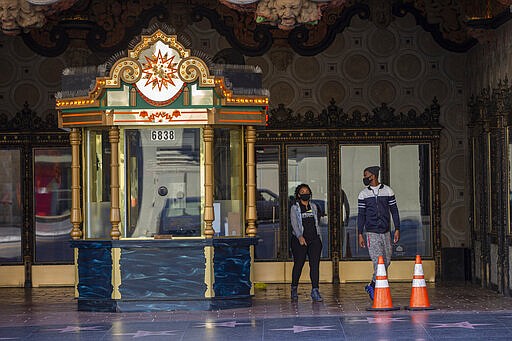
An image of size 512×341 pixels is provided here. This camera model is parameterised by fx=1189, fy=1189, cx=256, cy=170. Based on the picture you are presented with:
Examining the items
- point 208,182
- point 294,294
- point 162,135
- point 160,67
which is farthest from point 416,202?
point 160,67

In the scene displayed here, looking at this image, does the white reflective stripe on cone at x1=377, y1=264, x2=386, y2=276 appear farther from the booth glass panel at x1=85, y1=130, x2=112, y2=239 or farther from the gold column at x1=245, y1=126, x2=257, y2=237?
the booth glass panel at x1=85, y1=130, x2=112, y2=239

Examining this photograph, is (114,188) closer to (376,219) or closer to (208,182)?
(208,182)

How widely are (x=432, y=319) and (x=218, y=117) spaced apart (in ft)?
13.2

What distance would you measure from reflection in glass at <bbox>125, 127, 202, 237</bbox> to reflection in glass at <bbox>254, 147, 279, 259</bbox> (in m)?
4.29

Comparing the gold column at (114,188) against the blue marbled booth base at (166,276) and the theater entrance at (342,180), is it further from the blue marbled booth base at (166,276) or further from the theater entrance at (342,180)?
the theater entrance at (342,180)

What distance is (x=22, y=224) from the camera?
20406mm

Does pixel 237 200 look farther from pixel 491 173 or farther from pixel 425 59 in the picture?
pixel 425 59

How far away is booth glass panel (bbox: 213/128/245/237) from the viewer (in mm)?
16438

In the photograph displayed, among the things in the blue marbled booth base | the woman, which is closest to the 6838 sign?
the blue marbled booth base

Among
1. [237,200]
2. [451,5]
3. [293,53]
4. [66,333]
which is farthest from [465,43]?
[66,333]

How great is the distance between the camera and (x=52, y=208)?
2041 cm

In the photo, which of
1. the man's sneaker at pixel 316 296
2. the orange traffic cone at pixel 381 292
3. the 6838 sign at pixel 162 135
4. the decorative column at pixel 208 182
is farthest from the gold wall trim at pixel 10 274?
the orange traffic cone at pixel 381 292

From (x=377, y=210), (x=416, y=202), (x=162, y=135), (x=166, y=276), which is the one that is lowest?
(x=166, y=276)

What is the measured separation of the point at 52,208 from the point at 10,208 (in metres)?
0.72
